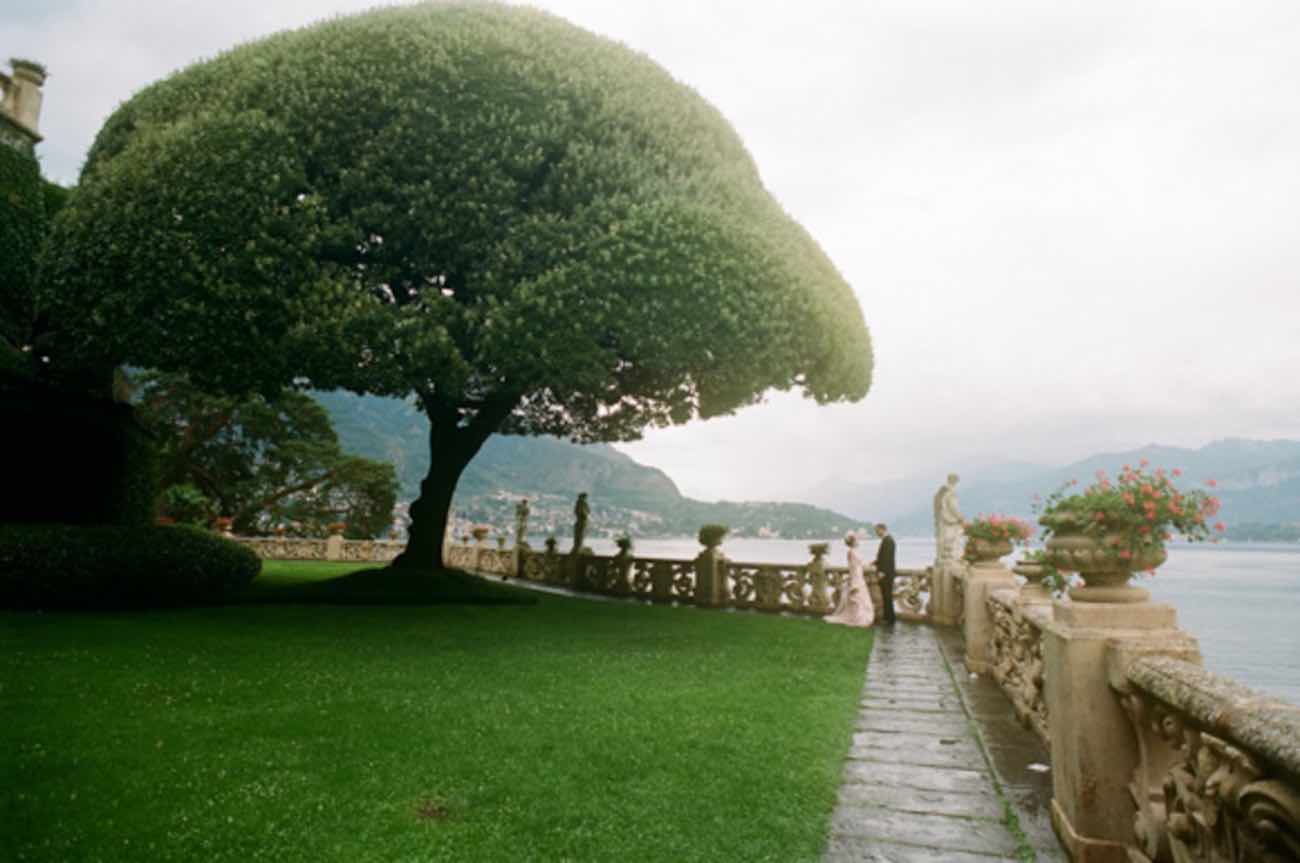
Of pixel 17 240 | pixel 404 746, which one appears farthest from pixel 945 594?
pixel 17 240

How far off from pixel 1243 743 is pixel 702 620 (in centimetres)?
1279

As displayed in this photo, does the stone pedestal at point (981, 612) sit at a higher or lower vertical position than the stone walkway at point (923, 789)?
higher

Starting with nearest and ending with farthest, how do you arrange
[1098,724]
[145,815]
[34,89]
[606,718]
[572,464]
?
[1098,724] → [145,815] → [606,718] → [34,89] → [572,464]

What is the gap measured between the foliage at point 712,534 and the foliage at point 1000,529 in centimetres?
920

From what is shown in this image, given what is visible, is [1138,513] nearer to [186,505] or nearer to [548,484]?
[186,505]

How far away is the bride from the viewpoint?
1542 centimetres

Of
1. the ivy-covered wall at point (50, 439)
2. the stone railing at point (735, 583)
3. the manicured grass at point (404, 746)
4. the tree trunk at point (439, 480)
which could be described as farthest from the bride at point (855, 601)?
the ivy-covered wall at point (50, 439)

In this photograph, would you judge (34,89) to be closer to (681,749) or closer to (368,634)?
(368,634)

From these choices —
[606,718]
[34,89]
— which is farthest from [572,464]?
[606,718]

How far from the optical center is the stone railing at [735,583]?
57.5 ft

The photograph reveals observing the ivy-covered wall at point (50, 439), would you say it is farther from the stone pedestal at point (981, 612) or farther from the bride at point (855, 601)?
the stone pedestal at point (981, 612)

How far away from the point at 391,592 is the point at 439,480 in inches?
115

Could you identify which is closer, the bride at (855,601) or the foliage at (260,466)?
the bride at (855,601)

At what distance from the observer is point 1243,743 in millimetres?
2439
